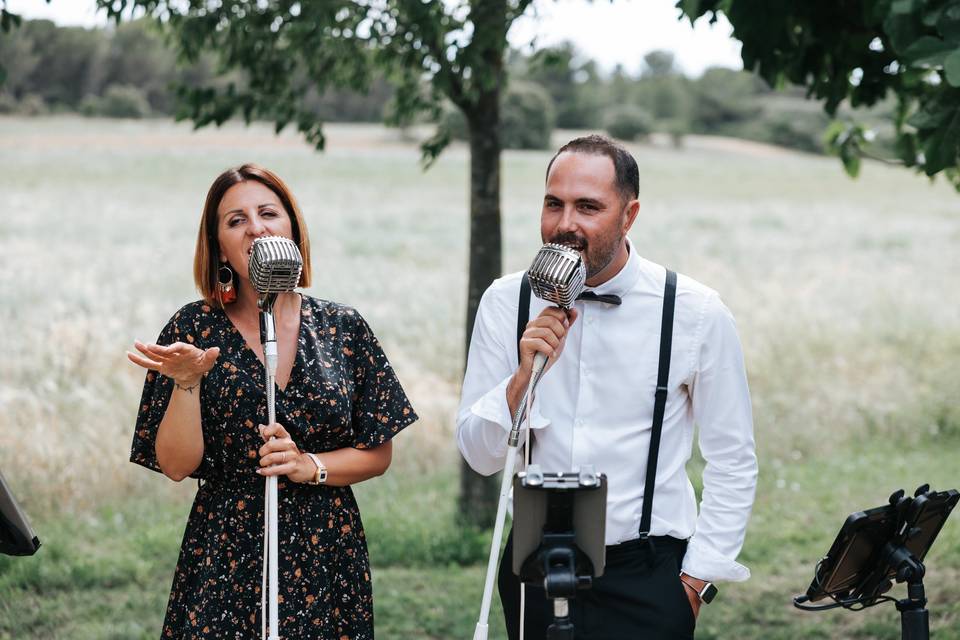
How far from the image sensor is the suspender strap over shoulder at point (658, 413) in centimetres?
362

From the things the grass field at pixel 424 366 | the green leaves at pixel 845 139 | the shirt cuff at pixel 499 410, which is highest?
the green leaves at pixel 845 139

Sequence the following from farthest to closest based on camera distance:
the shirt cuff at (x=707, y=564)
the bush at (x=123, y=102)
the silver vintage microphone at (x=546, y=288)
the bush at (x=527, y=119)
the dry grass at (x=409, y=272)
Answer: the bush at (x=527, y=119) → the bush at (x=123, y=102) → the dry grass at (x=409, y=272) → the shirt cuff at (x=707, y=564) → the silver vintage microphone at (x=546, y=288)

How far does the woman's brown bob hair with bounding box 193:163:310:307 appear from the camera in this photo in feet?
12.4

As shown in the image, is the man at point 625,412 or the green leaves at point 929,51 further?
the green leaves at point 929,51

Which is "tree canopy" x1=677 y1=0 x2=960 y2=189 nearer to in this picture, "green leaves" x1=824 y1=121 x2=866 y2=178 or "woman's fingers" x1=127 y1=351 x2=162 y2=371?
"green leaves" x1=824 y1=121 x2=866 y2=178

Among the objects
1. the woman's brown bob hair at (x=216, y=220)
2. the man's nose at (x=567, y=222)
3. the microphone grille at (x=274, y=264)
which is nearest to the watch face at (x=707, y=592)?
the man's nose at (x=567, y=222)

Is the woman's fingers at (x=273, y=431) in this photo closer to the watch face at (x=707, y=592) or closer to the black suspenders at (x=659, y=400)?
the black suspenders at (x=659, y=400)

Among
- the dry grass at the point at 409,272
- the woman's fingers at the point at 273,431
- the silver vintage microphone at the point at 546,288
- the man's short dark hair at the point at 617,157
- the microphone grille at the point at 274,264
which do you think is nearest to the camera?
the silver vintage microphone at the point at 546,288

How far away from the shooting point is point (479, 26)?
6.78 meters

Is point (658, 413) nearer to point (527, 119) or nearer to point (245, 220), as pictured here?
point (245, 220)

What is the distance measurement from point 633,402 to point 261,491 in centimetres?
121

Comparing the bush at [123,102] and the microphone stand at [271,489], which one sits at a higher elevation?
the bush at [123,102]

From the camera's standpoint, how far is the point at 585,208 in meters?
3.51

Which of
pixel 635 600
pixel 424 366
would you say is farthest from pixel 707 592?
pixel 424 366
